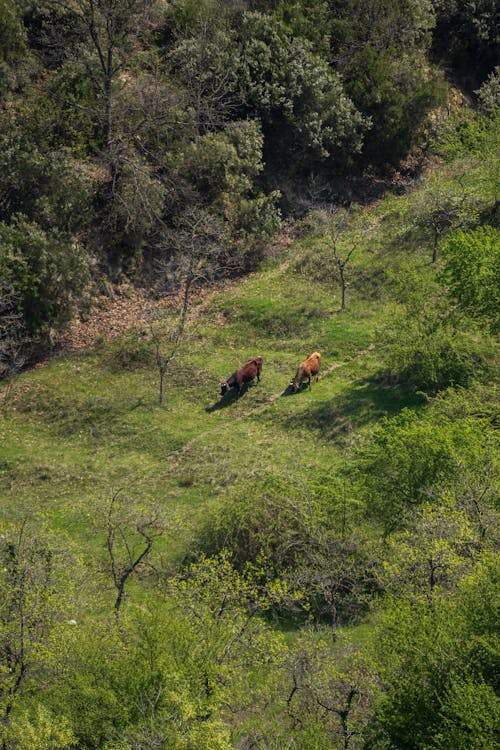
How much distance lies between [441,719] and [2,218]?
37196 mm

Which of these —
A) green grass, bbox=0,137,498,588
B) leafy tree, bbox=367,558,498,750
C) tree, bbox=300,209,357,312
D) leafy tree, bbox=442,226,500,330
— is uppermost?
leafy tree, bbox=442,226,500,330

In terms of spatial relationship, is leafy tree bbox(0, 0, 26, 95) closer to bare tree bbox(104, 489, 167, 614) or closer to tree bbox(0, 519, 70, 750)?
bare tree bbox(104, 489, 167, 614)

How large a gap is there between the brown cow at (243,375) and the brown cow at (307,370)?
78.7 inches

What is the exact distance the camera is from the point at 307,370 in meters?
40.1

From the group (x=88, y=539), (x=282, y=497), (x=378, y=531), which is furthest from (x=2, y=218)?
(x=378, y=531)

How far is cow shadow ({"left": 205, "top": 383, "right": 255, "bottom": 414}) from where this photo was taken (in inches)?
1578

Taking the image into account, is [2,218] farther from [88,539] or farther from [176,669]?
[176,669]

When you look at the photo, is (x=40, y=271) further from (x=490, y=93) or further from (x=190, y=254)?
(x=490, y=93)

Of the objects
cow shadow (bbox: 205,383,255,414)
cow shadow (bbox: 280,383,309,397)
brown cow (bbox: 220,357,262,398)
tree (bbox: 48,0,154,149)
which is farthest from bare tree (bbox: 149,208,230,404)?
cow shadow (bbox: 280,383,309,397)

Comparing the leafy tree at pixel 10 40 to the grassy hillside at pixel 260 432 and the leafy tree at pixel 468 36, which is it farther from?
the leafy tree at pixel 468 36

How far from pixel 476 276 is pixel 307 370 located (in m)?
8.98

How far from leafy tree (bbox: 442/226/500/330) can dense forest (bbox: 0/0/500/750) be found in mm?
144

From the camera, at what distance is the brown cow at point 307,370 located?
39.8 meters

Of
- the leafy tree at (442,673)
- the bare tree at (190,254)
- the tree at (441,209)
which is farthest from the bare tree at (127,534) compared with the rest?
the tree at (441,209)
